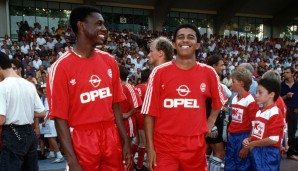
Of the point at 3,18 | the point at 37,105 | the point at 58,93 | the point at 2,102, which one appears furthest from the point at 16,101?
the point at 3,18

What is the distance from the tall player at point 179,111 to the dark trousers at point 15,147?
64.6 inches

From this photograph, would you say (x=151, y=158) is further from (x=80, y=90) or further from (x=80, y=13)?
(x=80, y=13)

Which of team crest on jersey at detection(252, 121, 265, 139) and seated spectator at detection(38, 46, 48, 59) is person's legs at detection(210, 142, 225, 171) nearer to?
team crest on jersey at detection(252, 121, 265, 139)

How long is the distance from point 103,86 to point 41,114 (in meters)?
1.83

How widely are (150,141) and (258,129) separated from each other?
1.73m

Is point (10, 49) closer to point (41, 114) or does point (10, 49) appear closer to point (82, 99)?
point (41, 114)

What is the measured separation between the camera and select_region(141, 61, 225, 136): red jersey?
326 cm

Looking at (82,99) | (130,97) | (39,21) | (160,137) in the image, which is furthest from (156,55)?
(39,21)

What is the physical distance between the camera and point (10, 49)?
56.9ft

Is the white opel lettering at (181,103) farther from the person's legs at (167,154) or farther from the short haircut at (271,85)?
the short haircut at (271,85)

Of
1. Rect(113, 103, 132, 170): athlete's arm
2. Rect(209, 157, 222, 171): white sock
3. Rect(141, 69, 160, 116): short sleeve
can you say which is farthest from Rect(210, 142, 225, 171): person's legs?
Rect(113, 103, 132, 170): athlete's arm

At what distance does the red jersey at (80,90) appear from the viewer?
279 cm

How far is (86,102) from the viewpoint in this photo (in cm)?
288

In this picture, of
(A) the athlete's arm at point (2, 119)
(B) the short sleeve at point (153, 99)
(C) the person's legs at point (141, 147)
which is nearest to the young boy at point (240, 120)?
(C) the person's legs at point (141, 147)
